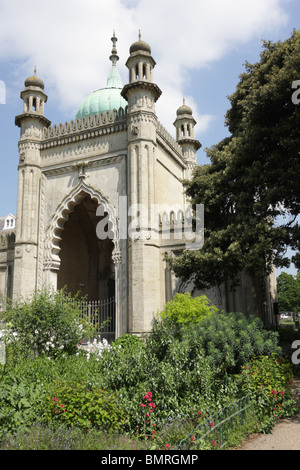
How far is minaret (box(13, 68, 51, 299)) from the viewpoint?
18.5 meters

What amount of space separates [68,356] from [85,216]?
555 inches

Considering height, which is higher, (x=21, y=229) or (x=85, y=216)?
(x=85, y=216)

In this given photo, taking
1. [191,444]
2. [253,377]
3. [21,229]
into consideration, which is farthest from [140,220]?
[191,444]

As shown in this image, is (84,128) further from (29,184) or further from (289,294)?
(289,294)

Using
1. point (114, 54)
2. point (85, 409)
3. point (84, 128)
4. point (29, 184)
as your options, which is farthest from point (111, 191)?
point (114, 54)

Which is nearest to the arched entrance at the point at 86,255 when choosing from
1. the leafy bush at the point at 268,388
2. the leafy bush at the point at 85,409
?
the leafy bush at the point at 268,388

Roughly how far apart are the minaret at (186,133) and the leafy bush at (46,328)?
50.1 ft

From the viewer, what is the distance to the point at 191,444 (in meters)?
5.12

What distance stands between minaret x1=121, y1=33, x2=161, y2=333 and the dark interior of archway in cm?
679

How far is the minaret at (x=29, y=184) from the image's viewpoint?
1852 centimetres

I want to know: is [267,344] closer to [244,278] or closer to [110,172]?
[244,278]

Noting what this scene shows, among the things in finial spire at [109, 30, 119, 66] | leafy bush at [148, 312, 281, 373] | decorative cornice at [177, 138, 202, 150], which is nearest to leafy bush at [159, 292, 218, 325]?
leafy bush at [148, 312, 281, 373]

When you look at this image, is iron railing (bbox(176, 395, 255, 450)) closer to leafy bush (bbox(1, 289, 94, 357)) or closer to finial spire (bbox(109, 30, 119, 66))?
leafy bush (bbox(1, 289, 94, 357))

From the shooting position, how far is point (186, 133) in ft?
78.1
